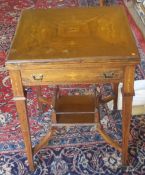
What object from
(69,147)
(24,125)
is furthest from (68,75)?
(69,147)

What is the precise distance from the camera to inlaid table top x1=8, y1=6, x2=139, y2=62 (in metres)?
1.24

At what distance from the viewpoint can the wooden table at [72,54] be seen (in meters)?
1.21

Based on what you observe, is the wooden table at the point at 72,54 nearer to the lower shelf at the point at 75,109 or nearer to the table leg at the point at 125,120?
the table leg at the point at 125,120

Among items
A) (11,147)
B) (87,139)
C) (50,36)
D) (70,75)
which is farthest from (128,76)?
(11,147)

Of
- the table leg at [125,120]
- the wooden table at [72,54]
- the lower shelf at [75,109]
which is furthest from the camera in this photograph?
the lower shelf at [75,109]

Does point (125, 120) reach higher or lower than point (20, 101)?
lower

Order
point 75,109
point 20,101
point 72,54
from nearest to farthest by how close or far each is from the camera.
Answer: point 72,54 → point 20,101 → point 75,109

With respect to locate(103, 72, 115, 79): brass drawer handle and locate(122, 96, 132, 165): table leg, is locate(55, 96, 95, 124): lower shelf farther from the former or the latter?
locate(103, 72, 115, 79): brass drawer handle

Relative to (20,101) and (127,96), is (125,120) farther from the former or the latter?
(20,101)

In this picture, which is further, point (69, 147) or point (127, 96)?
point (69, 147)

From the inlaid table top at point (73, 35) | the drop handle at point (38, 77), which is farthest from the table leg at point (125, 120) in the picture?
the drop handle at point (38, 77)

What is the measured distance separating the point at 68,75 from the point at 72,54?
0.29ft

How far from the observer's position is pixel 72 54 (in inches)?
48.4

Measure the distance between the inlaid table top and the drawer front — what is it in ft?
0.21
